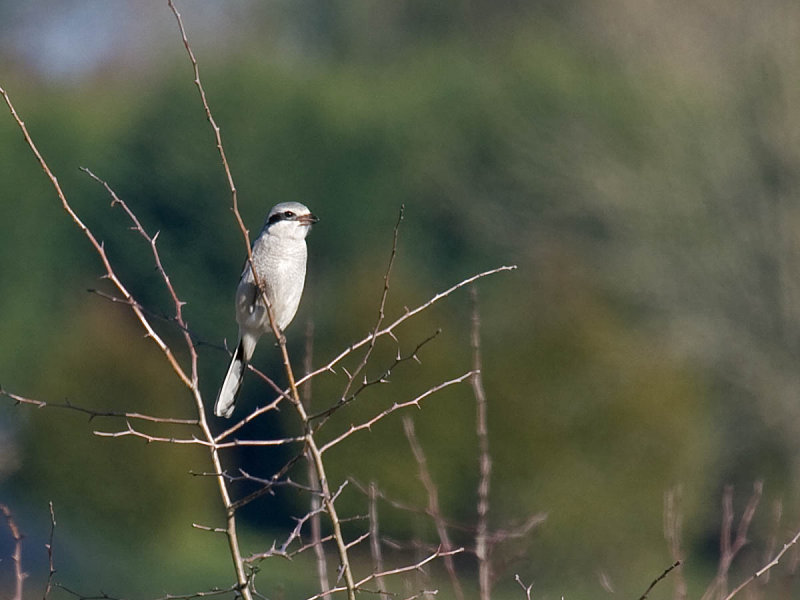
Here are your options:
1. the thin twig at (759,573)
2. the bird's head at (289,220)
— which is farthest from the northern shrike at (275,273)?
the thin twig at (759,573)

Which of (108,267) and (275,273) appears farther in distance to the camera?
(275,273)

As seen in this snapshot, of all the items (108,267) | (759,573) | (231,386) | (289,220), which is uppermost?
(108,267)

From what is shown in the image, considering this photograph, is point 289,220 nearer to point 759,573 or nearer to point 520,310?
point 759,573

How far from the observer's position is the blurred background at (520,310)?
666 inches

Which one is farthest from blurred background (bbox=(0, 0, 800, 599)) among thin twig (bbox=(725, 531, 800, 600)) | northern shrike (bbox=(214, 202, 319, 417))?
thin twig (bbox=(725, 531, 800, 600))

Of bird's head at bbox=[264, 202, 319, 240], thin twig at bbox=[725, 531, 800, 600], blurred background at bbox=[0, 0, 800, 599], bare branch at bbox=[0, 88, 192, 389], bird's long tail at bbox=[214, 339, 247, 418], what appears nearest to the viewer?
bare branch at bbox=[0, 88, 192, 389]

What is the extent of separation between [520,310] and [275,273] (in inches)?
559

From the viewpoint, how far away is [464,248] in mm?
24938

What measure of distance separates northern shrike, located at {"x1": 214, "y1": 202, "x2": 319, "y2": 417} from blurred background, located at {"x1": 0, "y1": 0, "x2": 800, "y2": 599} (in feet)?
29.2

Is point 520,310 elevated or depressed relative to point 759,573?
depressed

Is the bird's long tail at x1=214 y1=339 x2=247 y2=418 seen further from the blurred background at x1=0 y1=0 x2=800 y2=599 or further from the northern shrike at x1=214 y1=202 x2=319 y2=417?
the blurred background at x1=0 y1=0 x2=800 y2=599

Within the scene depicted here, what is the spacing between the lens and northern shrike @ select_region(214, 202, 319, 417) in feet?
15.5

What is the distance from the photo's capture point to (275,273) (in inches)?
188

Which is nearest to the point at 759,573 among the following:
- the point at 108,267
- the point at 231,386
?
the point at 108,267
